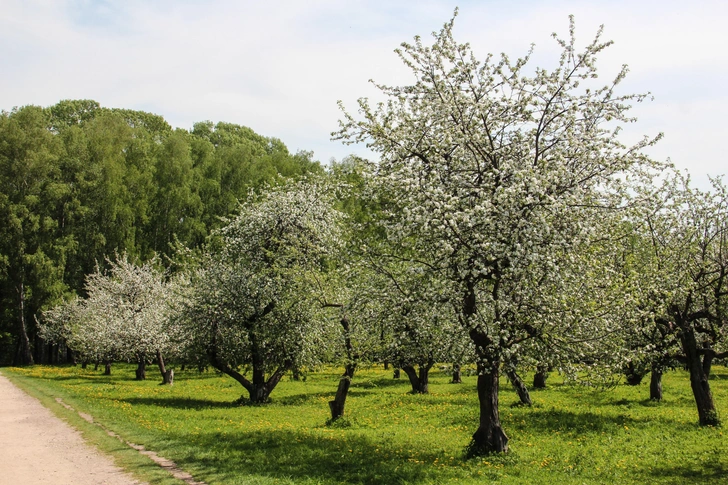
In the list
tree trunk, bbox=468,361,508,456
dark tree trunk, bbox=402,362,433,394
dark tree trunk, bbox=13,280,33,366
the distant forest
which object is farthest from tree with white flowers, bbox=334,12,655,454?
dark tree trunk, bbox=13,280,33,366

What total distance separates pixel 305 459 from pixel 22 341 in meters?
62.6

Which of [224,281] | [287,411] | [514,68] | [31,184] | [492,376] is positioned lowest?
[287,411]

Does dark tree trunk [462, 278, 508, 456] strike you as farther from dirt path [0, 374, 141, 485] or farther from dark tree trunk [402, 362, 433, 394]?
dark tree trunk [402, 362, 433, 394]

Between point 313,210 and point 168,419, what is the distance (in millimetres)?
11795

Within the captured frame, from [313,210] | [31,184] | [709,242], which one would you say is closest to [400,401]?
[313,210]

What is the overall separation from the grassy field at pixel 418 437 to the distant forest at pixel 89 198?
31087 millimetres

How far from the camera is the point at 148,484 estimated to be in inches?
500

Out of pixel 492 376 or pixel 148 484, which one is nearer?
pixel 148 484

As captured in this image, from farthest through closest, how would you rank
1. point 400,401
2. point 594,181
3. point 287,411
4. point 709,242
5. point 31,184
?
point 31,184 → point 400,401 → point 287,411 → point 709,242 → point 594,181

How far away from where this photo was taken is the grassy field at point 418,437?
45.3 feet

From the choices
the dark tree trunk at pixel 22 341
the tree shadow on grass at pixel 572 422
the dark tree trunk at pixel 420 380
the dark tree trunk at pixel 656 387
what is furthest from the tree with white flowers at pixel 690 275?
the dark tree trunk at pixel 22 341

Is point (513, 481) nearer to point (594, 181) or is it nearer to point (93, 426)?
point (594, 181)

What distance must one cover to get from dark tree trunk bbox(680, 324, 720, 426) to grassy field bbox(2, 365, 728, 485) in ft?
2.26

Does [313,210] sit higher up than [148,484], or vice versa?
[313,210]
